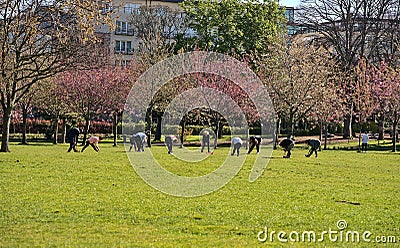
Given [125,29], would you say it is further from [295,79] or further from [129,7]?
[295,79]

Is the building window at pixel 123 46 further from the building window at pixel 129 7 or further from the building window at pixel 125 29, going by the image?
the building window at pixel 129 7

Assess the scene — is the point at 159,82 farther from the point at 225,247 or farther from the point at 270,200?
the point at 225,247

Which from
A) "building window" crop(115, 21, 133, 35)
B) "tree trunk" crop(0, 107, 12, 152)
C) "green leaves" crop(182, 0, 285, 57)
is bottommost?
"tree trunk" crop(0, 107, 12, 152)

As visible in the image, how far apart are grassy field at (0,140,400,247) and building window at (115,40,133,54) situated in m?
64.3

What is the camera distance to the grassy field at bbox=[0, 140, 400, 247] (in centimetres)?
966

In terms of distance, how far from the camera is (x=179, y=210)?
493 inches

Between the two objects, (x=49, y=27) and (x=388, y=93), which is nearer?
(x=49, y=27)

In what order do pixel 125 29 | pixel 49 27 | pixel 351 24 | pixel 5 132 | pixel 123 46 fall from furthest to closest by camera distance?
1. pixel 125 29
2. pixel 123 46
3. pixel 351 24
4. pixel 5 132
5. pixel 49 27

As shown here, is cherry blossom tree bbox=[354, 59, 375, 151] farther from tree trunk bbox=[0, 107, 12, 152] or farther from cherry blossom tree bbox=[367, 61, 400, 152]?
tree trunk bbox=[0, 107, 12, 152]

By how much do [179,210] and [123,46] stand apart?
73208 mm

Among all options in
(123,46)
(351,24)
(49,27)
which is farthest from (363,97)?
(123,46)

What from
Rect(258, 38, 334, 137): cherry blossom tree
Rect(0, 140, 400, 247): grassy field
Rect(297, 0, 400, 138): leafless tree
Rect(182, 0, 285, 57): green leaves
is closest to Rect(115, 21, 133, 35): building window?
Rect(182, 0, 285, 57): green leaves

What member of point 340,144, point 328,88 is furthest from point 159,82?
point 340,144

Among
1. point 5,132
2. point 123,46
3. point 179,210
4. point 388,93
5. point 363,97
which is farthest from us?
point 123,46
